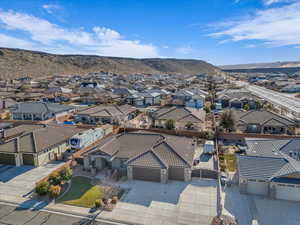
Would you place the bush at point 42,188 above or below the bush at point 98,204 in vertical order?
above

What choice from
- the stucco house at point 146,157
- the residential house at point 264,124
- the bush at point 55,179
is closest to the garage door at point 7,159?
the bush at point 55,179

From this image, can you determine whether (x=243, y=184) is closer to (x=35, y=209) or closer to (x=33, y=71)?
(x=35, y=209)

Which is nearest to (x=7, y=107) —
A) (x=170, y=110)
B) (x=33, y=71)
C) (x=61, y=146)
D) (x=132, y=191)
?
(x=61, y=146)

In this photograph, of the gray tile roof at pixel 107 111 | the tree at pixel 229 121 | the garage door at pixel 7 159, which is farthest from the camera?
the gray tile roof at pixel 107 111

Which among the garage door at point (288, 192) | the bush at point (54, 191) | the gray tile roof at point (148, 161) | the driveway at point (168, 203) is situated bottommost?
the driveway at point (168, 203)

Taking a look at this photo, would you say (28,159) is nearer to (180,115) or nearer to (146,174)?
(146,174)

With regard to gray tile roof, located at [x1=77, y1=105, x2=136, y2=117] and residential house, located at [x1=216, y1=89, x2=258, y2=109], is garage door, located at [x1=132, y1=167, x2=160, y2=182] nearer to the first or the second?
gray tile roof, located at [x1=77, y1=105, x2=136, y2=117]

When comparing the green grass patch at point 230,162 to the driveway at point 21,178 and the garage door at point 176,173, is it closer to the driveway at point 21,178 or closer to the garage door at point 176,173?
the garage door at point 176,173
